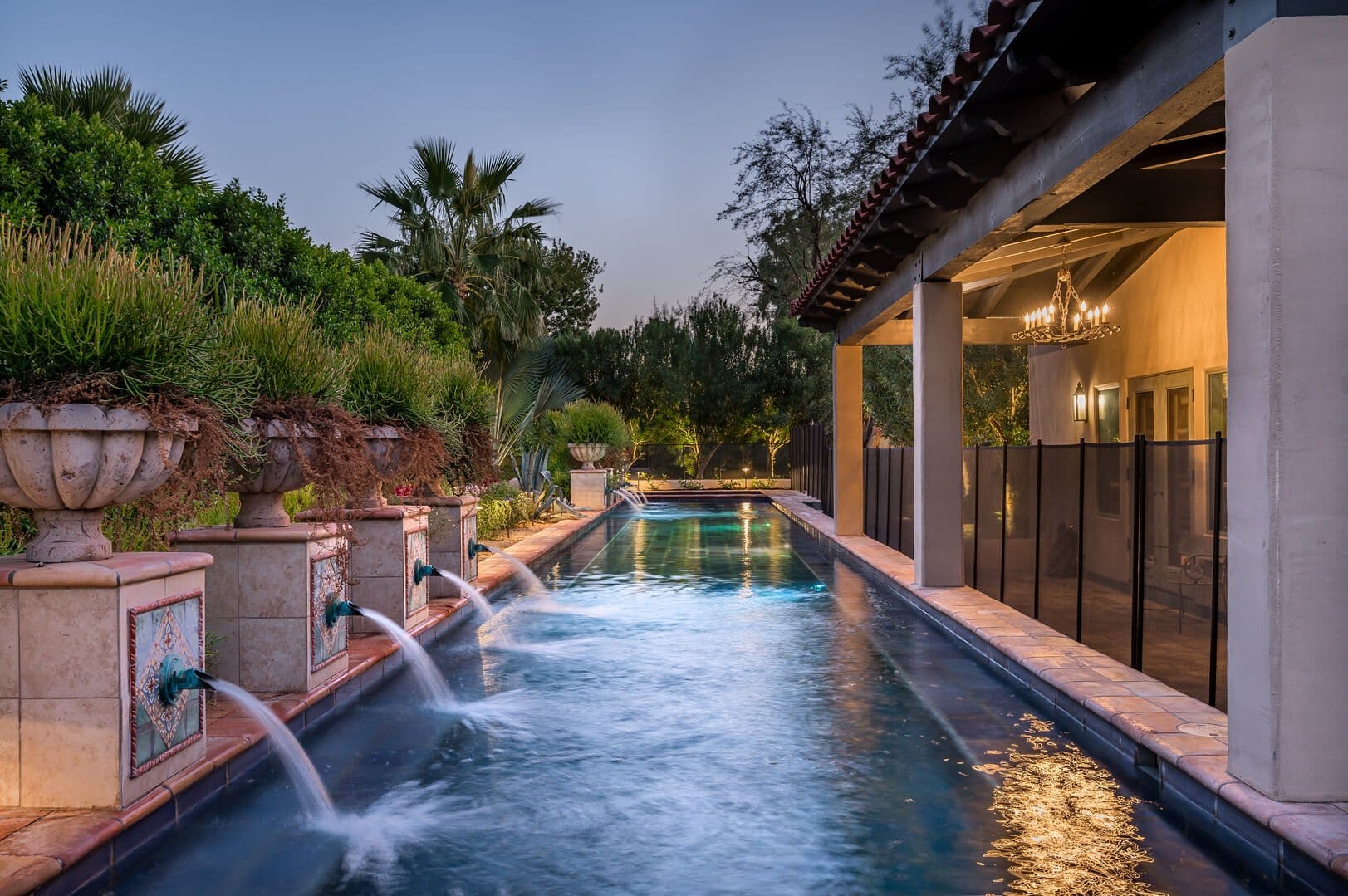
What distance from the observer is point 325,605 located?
621cm

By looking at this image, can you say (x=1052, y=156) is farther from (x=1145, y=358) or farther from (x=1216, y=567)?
(x=1145, y=358)

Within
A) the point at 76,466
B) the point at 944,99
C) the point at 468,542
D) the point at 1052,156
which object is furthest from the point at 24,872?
the point at 468,542

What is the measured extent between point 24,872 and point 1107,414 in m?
13.7

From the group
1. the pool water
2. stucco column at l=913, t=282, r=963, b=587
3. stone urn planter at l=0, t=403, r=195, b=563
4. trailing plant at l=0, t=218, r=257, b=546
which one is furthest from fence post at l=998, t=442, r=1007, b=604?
stone urn planter at l=0, t=403, r=195, b=563

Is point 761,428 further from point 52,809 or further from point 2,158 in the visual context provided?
point 52,809

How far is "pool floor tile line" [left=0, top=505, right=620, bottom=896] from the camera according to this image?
3.42m

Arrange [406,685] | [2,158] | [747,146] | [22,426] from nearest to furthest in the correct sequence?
[22,426] → [406,685] → [2,158] → [747,146]

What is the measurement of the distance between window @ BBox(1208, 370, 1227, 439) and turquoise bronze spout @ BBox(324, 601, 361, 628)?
881cm

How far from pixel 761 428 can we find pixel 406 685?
96.9 ft

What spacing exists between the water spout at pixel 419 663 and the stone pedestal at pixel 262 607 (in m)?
A: 0.65

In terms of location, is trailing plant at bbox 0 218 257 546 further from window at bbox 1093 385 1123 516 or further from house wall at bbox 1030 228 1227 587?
window at bbox 1093 385 1123 516

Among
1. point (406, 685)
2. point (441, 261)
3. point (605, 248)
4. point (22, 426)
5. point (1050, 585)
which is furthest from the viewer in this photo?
point (605, 248)

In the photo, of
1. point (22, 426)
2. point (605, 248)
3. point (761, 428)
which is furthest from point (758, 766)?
point (605, 248)

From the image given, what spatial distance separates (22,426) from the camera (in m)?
3.84
